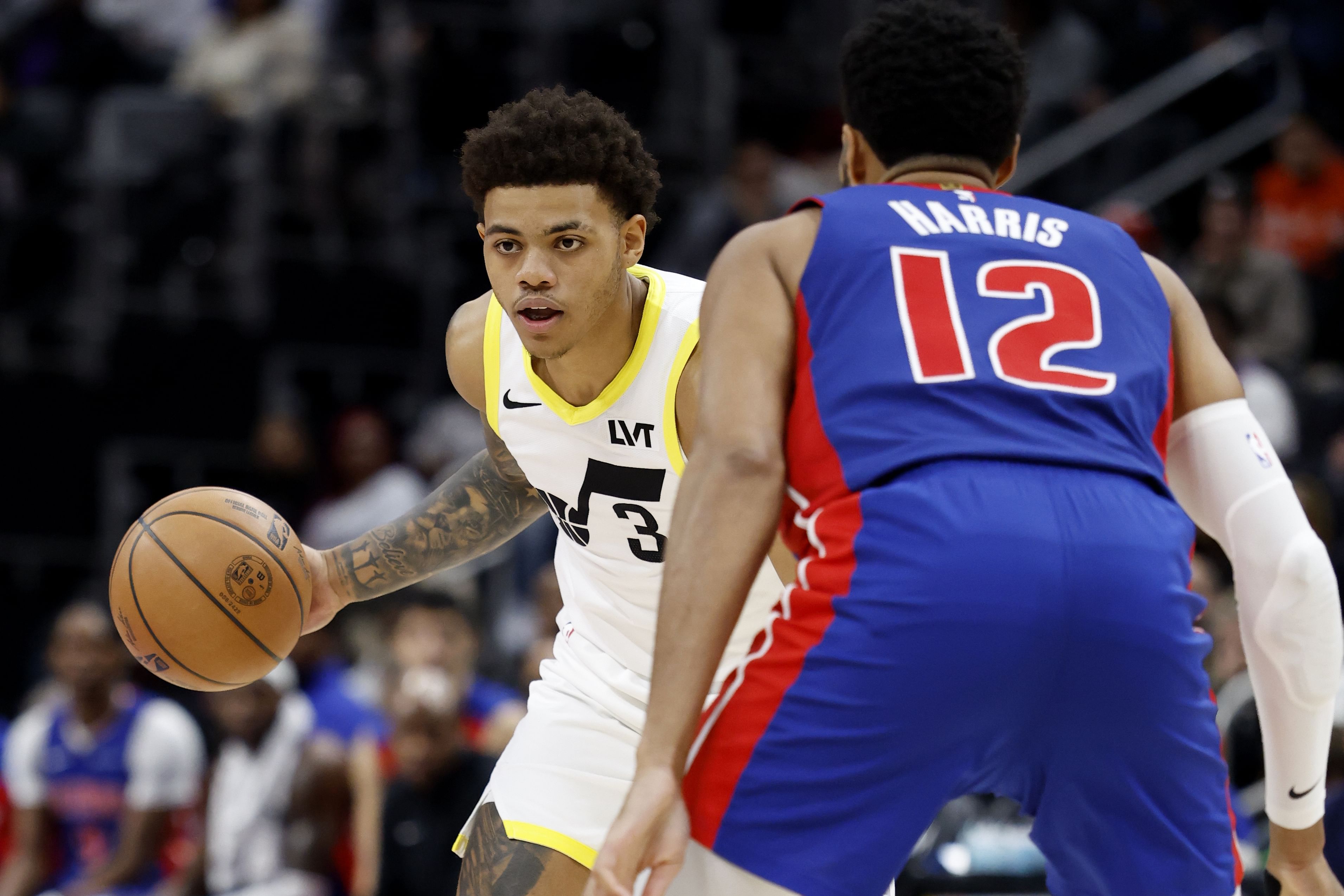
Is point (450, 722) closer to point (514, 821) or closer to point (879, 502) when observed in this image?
point (514, 821)

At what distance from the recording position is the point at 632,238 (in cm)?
329

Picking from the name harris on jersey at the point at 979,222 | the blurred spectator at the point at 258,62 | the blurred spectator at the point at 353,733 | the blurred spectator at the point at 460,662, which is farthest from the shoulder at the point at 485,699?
the name harris on jersey at the point at 979,222

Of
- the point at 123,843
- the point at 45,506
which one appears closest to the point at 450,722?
the point at 123,843

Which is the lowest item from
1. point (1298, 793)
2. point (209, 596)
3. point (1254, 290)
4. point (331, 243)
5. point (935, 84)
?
point (331, 243)

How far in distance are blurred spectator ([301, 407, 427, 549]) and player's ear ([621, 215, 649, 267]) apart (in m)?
5.13

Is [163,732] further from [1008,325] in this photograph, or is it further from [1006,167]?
[1008,325]

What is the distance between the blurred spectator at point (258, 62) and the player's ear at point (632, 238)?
22.6 feet

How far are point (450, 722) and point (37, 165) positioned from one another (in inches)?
208

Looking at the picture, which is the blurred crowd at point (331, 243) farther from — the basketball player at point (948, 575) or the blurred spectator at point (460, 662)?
the basketball player at point (948, 575)

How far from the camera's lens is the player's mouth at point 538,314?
303 centimetres

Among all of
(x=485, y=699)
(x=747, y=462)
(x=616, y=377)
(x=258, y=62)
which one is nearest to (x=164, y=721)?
(x=485, y=699)

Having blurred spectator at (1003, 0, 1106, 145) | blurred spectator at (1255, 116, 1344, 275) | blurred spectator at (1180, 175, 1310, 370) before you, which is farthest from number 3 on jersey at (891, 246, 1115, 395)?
blurred spectator at (1003, 0, 1106, 145)

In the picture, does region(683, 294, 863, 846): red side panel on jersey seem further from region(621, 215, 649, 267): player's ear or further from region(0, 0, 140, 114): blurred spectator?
region(0, 0, 140, 114): blurred spectator

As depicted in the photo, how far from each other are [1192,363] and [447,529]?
70.2 inches
